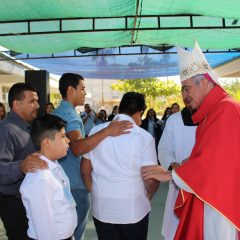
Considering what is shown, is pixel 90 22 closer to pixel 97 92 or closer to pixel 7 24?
pixel 7 24

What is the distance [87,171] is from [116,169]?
300mm

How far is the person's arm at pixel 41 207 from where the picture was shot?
190cm

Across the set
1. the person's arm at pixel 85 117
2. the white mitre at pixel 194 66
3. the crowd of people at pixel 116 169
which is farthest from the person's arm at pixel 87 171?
the person's arm at pixel 85 117

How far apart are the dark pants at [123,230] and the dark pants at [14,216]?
0.53 m

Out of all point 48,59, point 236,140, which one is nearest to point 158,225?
point 236,140

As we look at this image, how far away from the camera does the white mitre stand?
7.72 ft

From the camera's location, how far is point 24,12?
5.54 metres

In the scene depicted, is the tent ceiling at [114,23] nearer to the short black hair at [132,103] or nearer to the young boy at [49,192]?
the short black hair at [132,103]

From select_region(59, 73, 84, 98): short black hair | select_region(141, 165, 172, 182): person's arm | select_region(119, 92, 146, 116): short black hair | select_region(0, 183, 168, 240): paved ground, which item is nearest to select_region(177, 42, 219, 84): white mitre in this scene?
select_region(119, 92, 146, 116): short black hair

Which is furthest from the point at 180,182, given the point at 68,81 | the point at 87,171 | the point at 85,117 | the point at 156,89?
the point at 156,89

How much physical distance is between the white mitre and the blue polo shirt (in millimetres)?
787

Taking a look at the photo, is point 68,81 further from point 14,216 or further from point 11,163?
point 14,216

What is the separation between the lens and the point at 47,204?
1.91 meters

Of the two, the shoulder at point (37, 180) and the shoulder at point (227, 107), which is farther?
the shoulder at point (227, 107)
